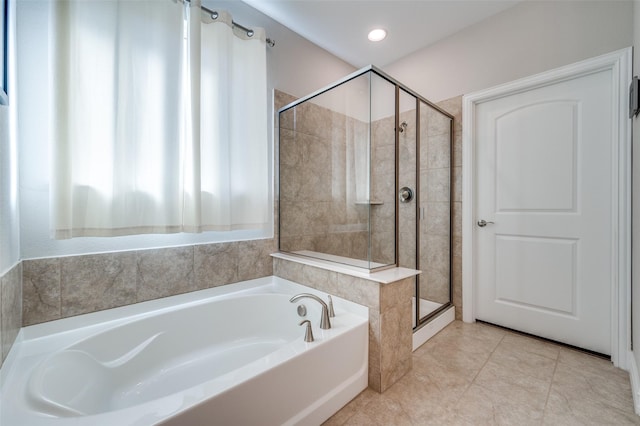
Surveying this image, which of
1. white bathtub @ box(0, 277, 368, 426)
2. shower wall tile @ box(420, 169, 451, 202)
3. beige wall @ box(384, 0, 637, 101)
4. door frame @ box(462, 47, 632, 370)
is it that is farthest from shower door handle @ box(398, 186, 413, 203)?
door frame @ box(462, 47, 632, 370)

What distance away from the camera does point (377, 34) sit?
94.4 inches

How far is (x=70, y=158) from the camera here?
1267 millimetres

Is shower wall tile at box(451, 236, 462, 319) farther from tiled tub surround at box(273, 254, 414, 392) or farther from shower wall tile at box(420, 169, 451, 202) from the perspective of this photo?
tiled tub surround at box(273, 254, 414, 392)

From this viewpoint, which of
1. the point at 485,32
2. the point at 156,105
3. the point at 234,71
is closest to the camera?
the point at 156,105

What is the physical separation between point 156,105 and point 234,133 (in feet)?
1.57

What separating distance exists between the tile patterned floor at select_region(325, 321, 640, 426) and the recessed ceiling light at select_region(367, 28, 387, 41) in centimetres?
262

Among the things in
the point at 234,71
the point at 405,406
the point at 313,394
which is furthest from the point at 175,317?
the point at 234,71

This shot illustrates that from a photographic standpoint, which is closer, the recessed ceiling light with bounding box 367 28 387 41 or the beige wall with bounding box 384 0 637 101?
the beige wall with bounding box 384 0 637 101

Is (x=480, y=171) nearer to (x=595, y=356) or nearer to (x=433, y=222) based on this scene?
(x=433, y=222)

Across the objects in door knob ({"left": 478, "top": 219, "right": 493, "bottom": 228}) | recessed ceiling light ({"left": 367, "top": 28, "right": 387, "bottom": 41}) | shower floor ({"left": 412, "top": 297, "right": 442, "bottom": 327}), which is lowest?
shower floor ({"left": 412, "top": 297, "right": 442, "bottom": 327})

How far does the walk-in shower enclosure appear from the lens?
1.82 meters

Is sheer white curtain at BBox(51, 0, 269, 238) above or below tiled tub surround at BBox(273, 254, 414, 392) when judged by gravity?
above

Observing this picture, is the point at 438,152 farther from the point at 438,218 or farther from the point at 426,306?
the point at 426,306

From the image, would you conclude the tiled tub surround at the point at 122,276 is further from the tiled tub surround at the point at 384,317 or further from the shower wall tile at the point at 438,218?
the shower wall tile at the point at 438,218
